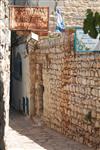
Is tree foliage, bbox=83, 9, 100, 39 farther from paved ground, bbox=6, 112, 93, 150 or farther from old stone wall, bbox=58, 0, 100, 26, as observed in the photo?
old stone wall, bbox=58, 0, 100, 26

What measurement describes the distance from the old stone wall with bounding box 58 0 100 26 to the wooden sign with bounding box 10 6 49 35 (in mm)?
3470

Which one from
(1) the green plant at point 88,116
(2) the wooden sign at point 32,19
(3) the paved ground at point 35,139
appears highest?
(2) the wooden sign at point 32,19

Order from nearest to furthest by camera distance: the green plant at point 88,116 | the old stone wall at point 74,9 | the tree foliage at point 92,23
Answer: the tree foliage at point 92,23 → the green plant at point 88,116 → the old stone wall at point 74,9

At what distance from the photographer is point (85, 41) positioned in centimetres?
1116

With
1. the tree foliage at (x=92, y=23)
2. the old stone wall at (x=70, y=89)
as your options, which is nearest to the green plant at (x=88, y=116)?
the old stone wall at (x=70, y=89)

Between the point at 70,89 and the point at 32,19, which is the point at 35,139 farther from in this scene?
the point at 32,19

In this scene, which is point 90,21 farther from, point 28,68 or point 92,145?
point 28,68

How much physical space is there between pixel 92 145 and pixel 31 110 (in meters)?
6.26

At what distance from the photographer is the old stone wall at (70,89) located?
10.9 metres

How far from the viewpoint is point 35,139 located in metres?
12.4

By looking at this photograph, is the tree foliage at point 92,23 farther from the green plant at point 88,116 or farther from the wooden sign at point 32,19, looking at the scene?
the wooden sign at point 32,19

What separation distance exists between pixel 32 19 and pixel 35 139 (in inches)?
253

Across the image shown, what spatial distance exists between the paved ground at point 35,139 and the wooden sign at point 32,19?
153 inches

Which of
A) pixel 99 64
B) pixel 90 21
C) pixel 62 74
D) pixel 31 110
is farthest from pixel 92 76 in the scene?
pixel 90 21
